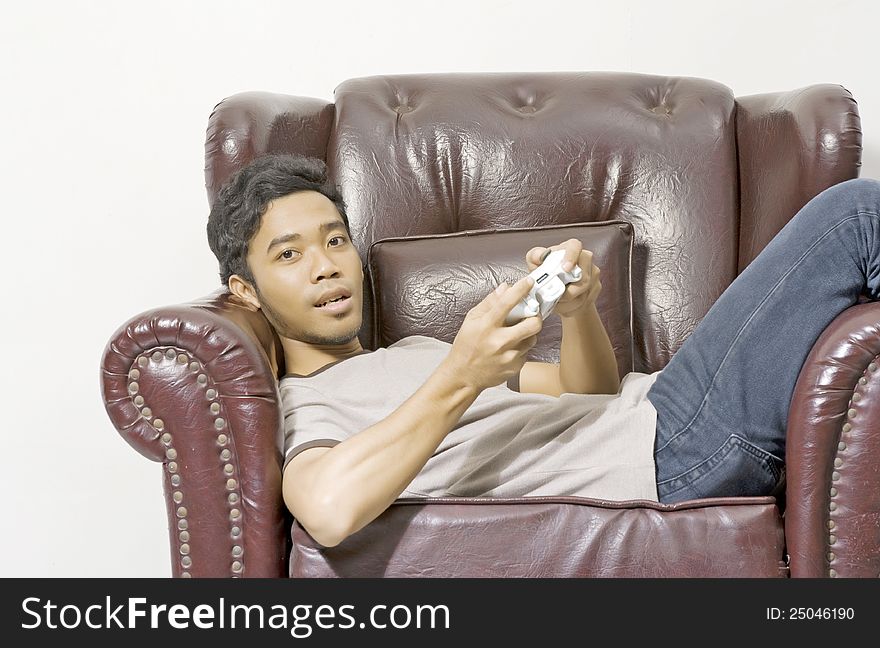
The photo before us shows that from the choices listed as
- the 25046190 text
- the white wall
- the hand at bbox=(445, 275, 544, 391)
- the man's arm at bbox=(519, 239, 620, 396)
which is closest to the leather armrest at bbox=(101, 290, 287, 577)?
the hand at bbox=(445, 275, 544, 391)

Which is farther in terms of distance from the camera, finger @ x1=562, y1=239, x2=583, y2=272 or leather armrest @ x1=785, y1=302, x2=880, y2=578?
finger @ x1=562, y1=239, x2=583, y2=272

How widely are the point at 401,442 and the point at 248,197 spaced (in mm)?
643

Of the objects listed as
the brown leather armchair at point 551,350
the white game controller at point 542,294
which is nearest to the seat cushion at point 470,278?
the brown leather armchair at point 551,350

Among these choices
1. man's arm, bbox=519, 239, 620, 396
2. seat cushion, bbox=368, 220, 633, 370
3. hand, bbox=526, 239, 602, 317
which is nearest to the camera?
hand, bbox=526, 239, 602, 317

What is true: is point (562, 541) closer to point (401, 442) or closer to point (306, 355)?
point (401, 442)

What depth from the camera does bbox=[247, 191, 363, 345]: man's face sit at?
1588 mm

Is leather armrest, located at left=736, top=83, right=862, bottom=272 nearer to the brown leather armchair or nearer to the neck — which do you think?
the brown leather armchair

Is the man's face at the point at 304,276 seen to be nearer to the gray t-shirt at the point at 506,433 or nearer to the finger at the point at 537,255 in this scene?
the gray t-shirt at the point at 506,433

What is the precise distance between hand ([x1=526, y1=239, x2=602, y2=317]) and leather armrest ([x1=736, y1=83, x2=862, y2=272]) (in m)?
0.53

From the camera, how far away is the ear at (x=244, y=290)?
165cm

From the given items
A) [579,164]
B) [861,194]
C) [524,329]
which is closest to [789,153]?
[579,164]

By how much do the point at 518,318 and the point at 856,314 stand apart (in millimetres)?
434

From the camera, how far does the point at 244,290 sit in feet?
5.45

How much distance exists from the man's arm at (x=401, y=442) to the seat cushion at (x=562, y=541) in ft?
0.16
